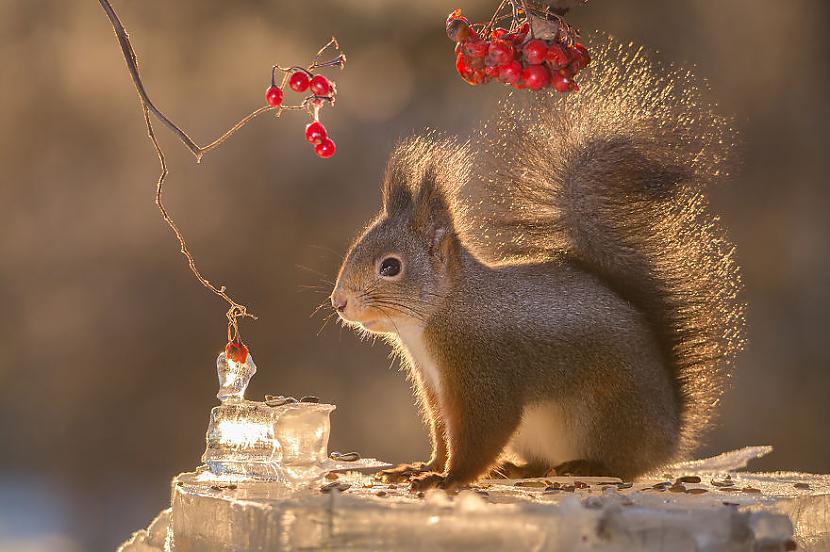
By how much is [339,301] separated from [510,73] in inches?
18.4

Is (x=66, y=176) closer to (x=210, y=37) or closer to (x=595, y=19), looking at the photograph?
(x=210, y=37)

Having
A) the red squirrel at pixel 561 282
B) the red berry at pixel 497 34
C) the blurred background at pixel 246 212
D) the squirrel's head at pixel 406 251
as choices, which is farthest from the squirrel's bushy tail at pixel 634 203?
the blurred background at pixel 246 212

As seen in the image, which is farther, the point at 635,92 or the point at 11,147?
the point at 11,147

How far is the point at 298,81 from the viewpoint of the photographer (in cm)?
142

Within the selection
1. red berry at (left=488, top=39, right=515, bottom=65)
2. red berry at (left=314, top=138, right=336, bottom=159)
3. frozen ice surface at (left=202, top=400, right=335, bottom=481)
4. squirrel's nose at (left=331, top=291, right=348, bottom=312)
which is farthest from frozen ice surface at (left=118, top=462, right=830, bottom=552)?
red berry at (left=488, top=39, right=515, bottom=65)

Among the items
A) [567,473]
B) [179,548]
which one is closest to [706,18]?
[567,473]

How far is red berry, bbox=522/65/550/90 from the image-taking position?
136cm

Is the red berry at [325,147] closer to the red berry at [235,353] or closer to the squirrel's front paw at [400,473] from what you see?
the red berry at [235,353]

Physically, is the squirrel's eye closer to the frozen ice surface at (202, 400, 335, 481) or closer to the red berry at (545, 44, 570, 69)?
the frozen ice surface at (202, 400, 335, 481)

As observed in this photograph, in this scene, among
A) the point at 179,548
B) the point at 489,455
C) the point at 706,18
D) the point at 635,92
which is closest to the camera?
the point at 179,548

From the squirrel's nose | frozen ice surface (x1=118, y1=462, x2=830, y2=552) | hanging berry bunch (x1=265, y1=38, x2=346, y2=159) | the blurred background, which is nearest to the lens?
frozen ice surface (x1=118, y1=462, x2=830, y2=552)

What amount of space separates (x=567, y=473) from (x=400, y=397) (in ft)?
5.86

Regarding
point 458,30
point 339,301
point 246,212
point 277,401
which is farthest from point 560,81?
point 246,212

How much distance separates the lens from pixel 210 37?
3363mm
